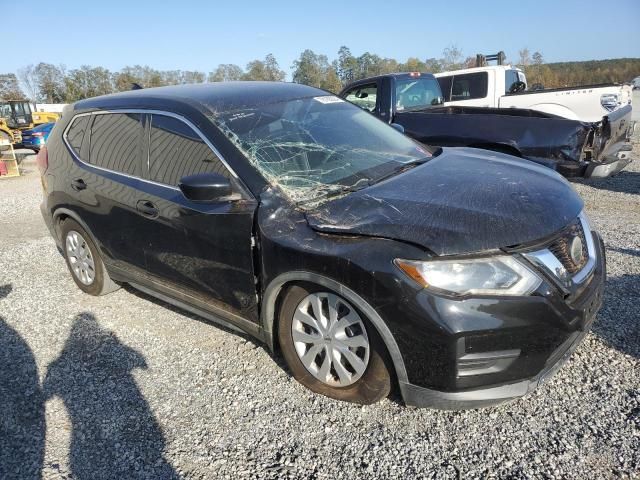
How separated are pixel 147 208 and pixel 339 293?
166 cm

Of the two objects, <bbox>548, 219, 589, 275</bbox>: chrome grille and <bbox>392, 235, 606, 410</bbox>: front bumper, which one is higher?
<bbox>548, 219, 589, 275</bbox>: chrome grille

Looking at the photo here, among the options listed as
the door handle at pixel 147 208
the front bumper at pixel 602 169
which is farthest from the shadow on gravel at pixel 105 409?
the front bumper at pixel 602 169

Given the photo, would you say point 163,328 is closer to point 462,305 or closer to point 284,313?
point 284,313

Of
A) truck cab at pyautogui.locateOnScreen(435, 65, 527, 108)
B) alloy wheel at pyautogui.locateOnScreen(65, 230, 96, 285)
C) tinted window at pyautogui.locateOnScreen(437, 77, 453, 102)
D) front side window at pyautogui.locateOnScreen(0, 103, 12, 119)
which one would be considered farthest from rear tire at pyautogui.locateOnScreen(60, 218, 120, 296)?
front side window at pyautogui.locateOnScreen(0, 103, 12, 119)

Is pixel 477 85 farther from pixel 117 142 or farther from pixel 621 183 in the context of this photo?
pixel 117 142

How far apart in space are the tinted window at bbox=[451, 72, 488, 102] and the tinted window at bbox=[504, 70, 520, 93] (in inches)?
22.6

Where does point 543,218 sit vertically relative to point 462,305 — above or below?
above

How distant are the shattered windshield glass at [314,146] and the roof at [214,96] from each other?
0.31 ft

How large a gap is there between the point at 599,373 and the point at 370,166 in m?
1.87

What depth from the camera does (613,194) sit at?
23.1 ft

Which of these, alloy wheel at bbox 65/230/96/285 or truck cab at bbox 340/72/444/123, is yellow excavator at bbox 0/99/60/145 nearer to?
truck cab at bbox 340/72/444/123

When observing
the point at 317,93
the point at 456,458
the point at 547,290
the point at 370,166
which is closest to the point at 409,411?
the point at 456,458

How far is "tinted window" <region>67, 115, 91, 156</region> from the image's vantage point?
4.03 metres

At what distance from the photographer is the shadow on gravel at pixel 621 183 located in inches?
288
